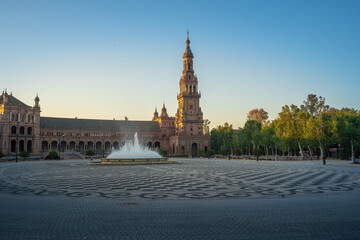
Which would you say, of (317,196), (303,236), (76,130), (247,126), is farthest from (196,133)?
(303,236)

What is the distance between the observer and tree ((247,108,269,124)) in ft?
366

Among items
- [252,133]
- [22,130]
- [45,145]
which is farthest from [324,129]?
[45,145]

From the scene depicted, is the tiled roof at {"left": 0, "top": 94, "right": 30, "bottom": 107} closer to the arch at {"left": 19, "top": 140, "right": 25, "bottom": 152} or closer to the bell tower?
the arch at {"left": 19, "top": 140, "right": 25, "bottom": 152}

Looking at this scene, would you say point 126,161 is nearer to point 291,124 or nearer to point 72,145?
point 291,124

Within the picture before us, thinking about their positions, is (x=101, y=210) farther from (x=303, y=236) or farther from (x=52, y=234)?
(x=303, y=236)

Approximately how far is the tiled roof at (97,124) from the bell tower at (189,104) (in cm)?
1964

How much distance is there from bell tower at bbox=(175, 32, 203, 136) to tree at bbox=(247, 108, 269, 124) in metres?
25.3

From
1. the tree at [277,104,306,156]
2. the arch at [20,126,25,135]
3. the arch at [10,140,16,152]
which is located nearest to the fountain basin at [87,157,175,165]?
the tree at [277,104,306,156]

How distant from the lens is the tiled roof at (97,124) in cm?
10126

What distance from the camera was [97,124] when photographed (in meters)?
110

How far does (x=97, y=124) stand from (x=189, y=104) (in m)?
35.2

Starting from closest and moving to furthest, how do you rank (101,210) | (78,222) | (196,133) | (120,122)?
Answer: (78,222) → (101,210) → (196,133) → (120,122)

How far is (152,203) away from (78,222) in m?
3.55

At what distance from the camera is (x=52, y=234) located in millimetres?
6941
